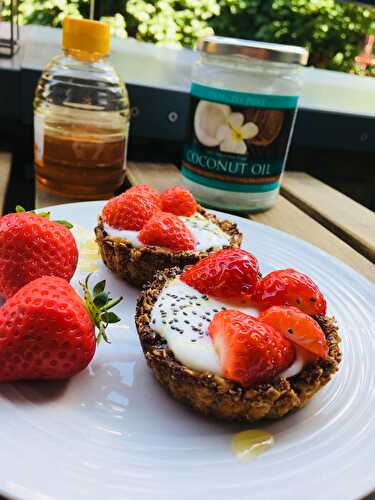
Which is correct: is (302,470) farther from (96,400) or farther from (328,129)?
(328,129)

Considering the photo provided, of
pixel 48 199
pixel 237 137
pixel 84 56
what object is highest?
pixel 84 56

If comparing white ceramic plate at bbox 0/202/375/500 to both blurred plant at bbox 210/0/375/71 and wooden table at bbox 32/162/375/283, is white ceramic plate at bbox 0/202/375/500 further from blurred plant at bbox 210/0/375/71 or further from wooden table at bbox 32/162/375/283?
blurred plant at bbox 210/0/375/71

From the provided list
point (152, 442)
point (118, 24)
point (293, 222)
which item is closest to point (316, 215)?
point (293, 222)

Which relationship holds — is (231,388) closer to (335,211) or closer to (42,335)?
(42,335)

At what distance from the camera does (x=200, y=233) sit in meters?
1.02

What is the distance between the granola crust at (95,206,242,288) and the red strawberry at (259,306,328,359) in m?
0.29

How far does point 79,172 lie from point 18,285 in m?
0.55

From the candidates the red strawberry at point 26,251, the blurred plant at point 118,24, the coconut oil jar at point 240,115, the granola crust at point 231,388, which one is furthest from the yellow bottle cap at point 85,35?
the blurred plant at point 118,24

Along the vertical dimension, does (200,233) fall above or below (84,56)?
below

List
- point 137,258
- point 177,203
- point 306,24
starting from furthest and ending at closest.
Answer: point 306,24, point 177,203, point 137,258

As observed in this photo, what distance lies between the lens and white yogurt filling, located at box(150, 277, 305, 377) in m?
0.68

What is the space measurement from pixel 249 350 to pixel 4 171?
3.27 ft

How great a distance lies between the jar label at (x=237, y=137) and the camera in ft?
3.99

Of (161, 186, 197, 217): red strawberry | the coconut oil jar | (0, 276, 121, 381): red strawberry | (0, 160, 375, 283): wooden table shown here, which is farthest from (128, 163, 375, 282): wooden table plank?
(0, 276, 121, 381): red strawberry
